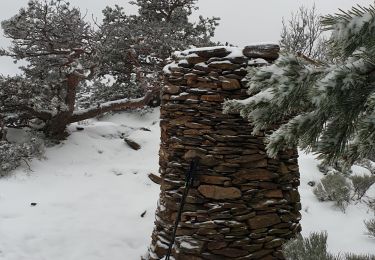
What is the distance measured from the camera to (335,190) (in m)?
6.26

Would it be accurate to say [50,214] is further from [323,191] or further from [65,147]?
[323,191]

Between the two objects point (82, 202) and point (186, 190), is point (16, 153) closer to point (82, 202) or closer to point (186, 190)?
point (82, 202)

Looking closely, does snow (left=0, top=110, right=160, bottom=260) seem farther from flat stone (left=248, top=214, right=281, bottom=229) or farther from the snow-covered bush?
flat stone (left=248, top=214, right=281, bottom=229)

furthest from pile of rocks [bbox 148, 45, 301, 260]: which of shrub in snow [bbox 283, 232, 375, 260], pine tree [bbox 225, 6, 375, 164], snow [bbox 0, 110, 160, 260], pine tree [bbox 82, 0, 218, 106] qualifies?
pine tree [bbox 82, 0, 218, 106]

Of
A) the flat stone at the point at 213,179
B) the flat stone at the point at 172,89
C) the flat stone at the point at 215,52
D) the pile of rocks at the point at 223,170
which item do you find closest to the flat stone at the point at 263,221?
the pile of rocks at the point at 223,170

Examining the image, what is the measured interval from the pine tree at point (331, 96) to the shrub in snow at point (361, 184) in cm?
567

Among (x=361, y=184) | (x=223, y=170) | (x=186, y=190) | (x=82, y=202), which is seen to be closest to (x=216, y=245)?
(x=186, y=190)

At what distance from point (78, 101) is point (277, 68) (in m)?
11.7

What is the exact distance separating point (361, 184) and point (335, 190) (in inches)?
26.2

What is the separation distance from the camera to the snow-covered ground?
5152 millimetres

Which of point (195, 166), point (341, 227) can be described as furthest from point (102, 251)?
point (341, 227)

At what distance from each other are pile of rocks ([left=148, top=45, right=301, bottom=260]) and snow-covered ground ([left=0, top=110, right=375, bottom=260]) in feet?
3.92

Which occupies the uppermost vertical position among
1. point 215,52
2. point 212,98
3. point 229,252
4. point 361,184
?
point 215,52

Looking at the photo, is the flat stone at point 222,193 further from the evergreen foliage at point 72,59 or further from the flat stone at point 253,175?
the evergreen foliage at point 72,59
